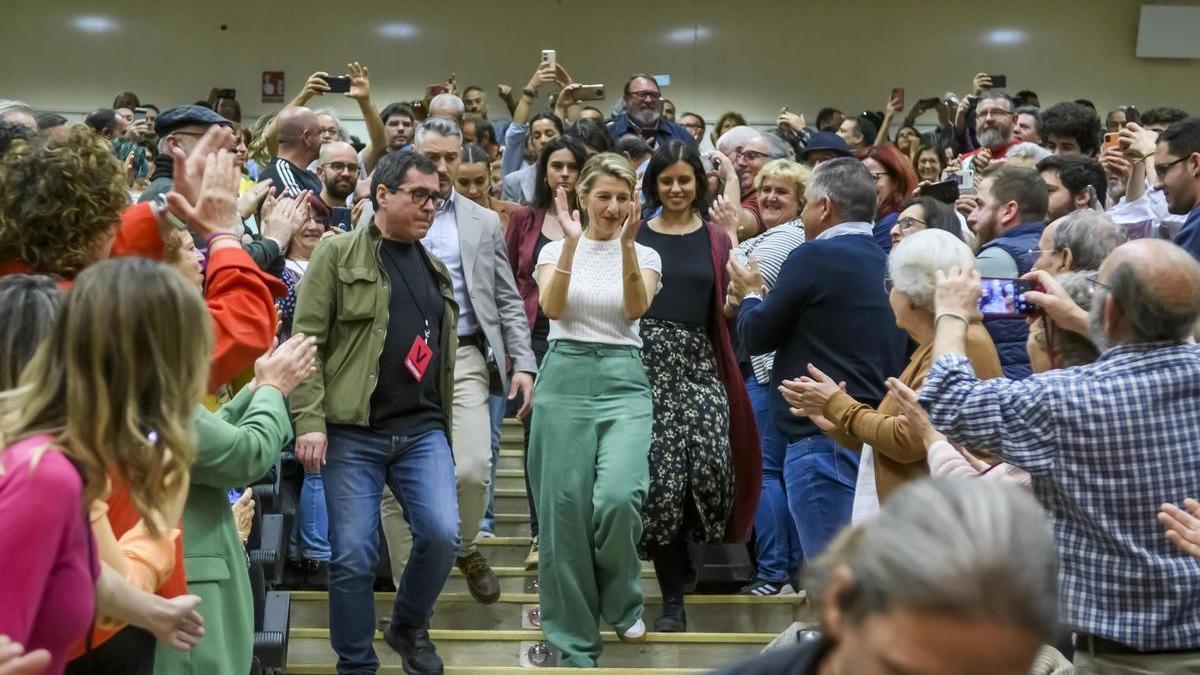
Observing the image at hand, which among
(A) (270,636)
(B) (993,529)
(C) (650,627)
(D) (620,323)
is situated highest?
(B) (993,529)

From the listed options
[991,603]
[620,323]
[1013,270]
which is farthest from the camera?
[620,323]

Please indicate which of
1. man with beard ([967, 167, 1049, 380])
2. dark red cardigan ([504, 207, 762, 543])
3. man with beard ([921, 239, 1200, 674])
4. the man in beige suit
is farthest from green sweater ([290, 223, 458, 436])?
man with beard ([921, 239, 1200, 674])

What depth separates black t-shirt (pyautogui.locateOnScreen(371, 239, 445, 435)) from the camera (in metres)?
4.82

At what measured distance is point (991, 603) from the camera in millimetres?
1396

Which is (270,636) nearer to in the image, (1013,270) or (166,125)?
(166,125)

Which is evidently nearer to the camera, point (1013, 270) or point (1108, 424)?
point (1108, 424)

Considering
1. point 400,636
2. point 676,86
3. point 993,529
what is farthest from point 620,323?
point 676,86

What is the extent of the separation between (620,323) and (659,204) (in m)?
0.80

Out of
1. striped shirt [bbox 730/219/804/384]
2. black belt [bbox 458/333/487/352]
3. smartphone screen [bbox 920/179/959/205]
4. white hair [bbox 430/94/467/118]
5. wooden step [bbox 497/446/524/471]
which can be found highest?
white hair [bbox 430/94/467/118]

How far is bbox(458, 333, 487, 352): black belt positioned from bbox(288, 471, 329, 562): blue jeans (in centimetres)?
74

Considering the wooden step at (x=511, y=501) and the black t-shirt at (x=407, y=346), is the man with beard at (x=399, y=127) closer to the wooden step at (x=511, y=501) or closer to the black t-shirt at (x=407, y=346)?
the wooden step at (x=511, y=501)

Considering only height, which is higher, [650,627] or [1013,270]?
[1013,270]

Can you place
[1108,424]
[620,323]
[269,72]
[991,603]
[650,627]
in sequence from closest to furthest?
[991,603]
[1108,424]
[620,323]
[650,627]
[269,72]

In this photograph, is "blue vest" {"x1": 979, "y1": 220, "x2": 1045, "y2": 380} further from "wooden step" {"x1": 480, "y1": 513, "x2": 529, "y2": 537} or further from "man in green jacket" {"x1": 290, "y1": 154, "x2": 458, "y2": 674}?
"wooden step" {"x1": 480, "y1": 513, "x2": 529, "y2": 537}
